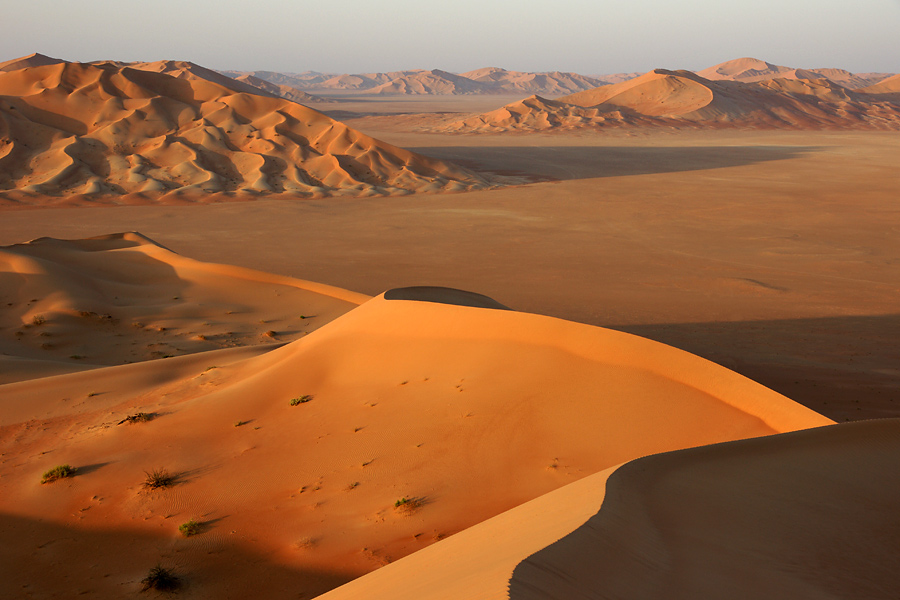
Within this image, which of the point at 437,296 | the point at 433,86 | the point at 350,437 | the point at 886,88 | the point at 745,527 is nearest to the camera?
the point at 745,527

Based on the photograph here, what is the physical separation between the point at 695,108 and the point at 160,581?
76.6 meters

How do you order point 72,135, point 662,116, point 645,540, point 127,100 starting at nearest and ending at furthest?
point 645,540 < point 72,135 < point 127,100 < point 662,116

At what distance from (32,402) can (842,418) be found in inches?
392

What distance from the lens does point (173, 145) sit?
34031 mm

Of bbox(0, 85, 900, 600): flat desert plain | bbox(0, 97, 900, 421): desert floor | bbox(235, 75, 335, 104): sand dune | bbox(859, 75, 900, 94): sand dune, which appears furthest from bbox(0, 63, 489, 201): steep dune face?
bbox(859, 75, 900, 94): sand dune

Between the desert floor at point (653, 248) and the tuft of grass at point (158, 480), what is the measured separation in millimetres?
7208

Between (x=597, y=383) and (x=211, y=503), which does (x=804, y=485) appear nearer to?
(x=597, y=383)

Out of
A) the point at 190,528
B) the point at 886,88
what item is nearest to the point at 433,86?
the point at 886,88

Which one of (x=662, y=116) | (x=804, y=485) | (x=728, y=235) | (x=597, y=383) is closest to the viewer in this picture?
(x=804, y=485)

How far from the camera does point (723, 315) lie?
43.0ft

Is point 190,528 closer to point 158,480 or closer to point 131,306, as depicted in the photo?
point 158,480

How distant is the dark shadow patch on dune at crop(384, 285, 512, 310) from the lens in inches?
402

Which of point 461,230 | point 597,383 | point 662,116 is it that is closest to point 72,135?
point 461,230

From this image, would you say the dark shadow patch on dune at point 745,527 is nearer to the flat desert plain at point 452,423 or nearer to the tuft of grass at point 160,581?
the flat desert plain at point 452,423
